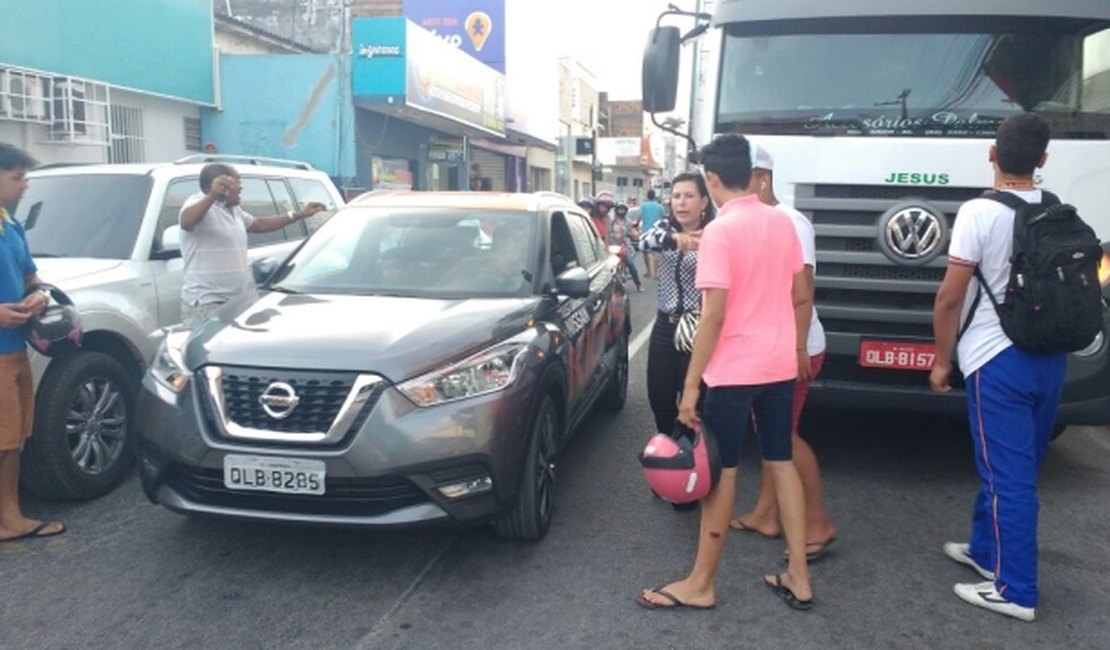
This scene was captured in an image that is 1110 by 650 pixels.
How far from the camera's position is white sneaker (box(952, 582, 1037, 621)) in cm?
357

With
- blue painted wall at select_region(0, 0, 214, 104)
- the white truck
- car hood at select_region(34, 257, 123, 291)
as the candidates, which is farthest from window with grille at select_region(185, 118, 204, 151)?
the white truck

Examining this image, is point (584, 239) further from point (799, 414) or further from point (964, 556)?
point (964, 556)

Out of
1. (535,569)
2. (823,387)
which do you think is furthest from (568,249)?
(535,569)

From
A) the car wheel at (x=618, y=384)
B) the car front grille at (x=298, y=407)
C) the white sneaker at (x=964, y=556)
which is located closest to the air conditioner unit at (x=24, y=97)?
the car wheel at (x=618, y=384)

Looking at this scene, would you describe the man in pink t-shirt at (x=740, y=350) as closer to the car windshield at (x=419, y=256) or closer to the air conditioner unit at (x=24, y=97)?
the car windshield at (x=419, y=256)

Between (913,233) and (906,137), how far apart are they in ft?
1.84

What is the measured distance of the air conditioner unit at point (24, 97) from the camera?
10289 millimetres

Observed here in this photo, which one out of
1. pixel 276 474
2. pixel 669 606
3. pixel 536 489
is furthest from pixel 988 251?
pixel 276 474

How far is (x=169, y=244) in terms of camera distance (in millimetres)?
5473

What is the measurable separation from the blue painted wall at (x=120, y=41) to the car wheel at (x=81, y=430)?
739 cm

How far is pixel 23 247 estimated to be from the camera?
14.0ft

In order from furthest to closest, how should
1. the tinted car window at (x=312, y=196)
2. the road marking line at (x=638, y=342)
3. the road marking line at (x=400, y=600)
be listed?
the road marking line at (x=638, y=342)
the tinted car window at (x=312, y=196)
the road marking line at (x=400, y=600)

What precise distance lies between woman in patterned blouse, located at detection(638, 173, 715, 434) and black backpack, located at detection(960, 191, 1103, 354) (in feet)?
4.87

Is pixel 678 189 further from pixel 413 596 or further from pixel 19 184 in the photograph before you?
pixel 19 184
